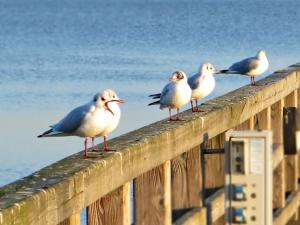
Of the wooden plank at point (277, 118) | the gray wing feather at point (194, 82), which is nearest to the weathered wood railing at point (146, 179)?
the gray wing feather at point (194, 82)

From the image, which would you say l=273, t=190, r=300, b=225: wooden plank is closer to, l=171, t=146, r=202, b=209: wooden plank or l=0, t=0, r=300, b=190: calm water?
l=171, t=146, r=202, b=209: wooden plank

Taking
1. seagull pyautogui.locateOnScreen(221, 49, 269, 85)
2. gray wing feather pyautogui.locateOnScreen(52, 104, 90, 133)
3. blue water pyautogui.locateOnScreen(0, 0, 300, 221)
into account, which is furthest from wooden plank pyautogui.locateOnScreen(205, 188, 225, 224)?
blue water pyautogui.locateOnScreen(0, 0, 300, 221)

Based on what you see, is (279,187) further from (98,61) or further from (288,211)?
(98,61)

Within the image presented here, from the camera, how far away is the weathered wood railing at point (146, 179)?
4.81 meters

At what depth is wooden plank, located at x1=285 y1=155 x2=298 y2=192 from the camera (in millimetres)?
10617

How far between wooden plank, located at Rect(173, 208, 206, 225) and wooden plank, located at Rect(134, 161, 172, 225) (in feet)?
1.42

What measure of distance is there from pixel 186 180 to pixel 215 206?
576 mm

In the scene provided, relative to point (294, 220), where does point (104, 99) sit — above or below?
above

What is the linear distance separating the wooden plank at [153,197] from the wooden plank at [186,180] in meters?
0.77

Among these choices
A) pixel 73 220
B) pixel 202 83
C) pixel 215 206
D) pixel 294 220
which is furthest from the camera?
pixel 294 220

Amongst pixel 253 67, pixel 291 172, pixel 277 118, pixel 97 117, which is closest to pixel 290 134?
pixel 97 117

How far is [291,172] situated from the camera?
10688 mm

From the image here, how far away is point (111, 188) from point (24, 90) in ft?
75.2

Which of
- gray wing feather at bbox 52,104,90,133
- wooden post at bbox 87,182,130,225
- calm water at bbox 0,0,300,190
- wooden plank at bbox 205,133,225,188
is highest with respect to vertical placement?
gray wing feather at bbox 52,104,90,133
